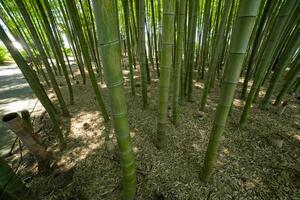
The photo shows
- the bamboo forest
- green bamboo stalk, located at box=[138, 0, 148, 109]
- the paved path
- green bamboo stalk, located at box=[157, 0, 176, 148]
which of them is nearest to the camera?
the bamboo forest

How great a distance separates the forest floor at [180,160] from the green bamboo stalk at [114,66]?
484mm

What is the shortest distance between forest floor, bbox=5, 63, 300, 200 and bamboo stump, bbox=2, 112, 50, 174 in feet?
0.46

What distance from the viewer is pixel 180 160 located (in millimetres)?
1659

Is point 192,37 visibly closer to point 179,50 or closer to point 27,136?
point 179,50

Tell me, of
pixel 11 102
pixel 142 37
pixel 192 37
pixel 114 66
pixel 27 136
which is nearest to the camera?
pixel 114 66

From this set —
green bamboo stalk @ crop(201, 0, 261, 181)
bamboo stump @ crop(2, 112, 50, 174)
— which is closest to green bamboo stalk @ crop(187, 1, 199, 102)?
green bamboo stalk @ crop(201, 0, 261, 181)

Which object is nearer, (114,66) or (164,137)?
(114,66)

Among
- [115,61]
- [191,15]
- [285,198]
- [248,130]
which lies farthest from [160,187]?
[191,15]

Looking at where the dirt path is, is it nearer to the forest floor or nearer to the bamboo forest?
the bamboo forest

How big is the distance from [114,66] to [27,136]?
1213 mm

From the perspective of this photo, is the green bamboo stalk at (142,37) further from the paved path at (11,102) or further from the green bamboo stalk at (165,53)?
the paved path at (11,102)

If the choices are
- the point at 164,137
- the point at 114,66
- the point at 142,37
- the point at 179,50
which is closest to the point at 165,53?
the point at 179,50

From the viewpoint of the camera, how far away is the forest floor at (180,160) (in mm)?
1364

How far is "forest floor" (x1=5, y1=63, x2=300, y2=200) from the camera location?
1.36 meters
